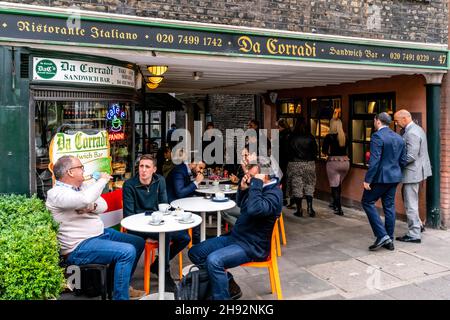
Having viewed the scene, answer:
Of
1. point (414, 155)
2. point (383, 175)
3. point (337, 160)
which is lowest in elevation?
point (383, 175)

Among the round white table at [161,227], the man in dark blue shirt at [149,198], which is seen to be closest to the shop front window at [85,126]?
the man in dark blue shirt at [149,198]

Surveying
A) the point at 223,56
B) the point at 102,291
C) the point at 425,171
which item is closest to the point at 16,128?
the point at 102,291

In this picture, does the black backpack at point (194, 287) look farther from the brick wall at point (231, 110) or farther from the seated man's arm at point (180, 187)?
the brick wall at point (231, 110)

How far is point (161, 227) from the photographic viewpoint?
4352 mm

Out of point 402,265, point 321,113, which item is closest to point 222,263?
point 402,265

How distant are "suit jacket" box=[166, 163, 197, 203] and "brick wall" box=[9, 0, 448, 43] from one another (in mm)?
2085

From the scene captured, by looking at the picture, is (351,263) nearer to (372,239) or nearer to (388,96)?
(372,239)

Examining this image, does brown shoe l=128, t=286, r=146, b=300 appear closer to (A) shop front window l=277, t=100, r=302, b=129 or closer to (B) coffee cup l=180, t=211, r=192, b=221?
(B) coffee cup l=180, t=211, r=192, b=221

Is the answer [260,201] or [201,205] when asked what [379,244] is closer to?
[201,205]

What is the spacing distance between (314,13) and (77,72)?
363 cm

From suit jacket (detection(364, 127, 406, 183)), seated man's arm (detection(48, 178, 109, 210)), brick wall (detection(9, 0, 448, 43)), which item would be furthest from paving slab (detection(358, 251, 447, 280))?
seated man's arm (detection(48, 178, 109, 210))

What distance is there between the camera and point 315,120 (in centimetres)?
1077

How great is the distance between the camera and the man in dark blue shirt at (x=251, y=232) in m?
4.11
